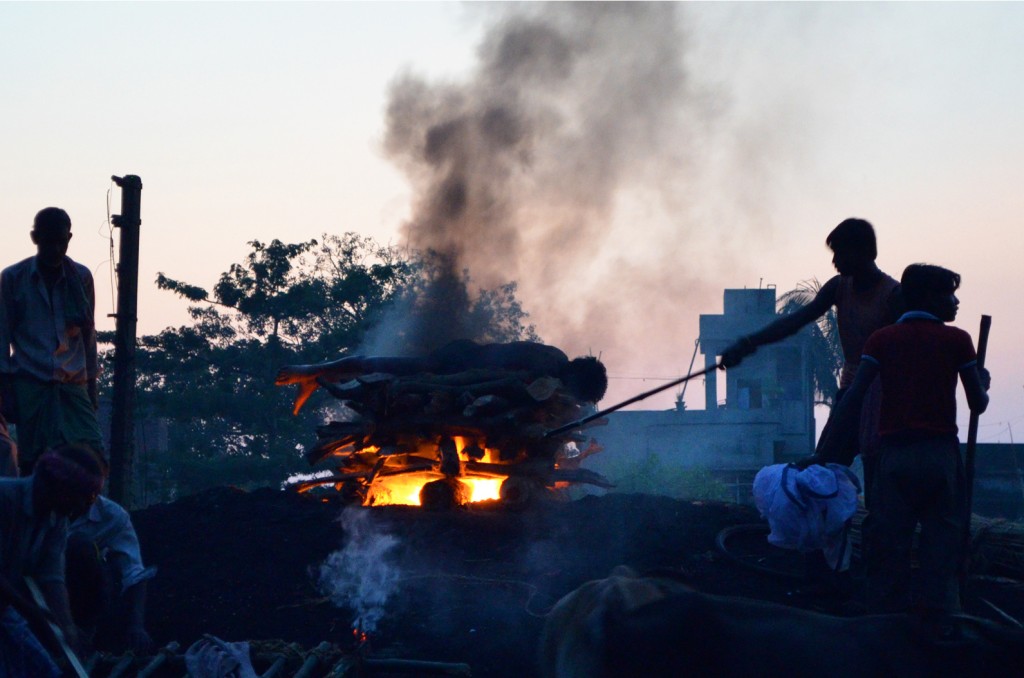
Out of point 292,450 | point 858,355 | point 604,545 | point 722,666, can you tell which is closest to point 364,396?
point 604,545

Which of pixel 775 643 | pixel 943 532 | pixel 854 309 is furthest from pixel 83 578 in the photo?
pixel 854 309

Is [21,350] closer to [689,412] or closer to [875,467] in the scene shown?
[875,467]

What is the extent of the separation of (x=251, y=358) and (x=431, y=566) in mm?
21045

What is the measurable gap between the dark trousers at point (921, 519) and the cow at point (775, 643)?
1.61m

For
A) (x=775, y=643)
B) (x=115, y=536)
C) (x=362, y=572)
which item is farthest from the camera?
(x=362, y=572)

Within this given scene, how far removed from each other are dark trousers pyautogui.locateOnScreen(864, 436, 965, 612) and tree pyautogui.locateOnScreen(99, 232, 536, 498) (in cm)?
2056

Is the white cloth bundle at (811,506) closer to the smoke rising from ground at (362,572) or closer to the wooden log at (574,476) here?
the smoke rising from ground at (362,572)

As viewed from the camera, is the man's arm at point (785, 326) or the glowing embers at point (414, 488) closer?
the man's arm at point (785, 326)

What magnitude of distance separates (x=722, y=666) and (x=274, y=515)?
5.94m

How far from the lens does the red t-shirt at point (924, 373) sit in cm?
511

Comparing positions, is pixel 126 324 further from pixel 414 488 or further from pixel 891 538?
pixel 891 538

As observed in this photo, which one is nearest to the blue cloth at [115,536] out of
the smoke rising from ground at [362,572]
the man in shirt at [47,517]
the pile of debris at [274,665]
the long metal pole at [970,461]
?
the pile of debris at [274,665]

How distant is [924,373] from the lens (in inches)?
202

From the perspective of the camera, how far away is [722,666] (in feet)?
11.8
